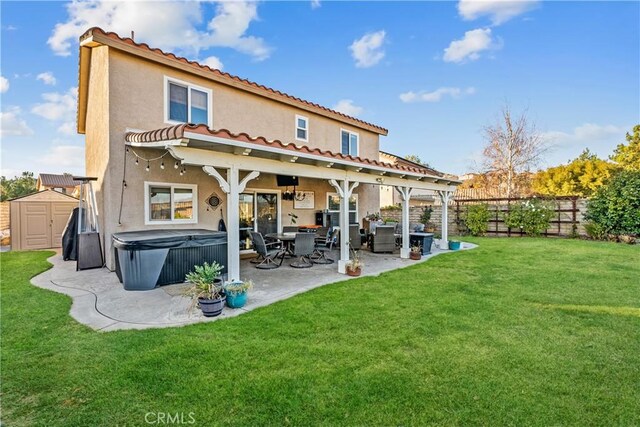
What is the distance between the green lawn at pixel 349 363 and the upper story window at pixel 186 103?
5.11 m

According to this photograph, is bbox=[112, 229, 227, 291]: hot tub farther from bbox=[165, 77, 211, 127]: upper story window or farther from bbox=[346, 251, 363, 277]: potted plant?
bbox=[165, 77, 211, 127]: upper story window

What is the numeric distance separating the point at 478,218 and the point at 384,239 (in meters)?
8.50

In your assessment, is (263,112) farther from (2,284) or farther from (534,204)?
(534,204)

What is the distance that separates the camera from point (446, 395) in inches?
111

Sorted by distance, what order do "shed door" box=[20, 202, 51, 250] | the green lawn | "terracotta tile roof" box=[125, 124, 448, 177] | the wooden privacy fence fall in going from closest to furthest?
1. the green lawn
2. "terracotta tile roof" box=[125, 124, 448, 177]
3. "shed door" box=[20, 202, 51, 250]
4. the wooden privacy fence

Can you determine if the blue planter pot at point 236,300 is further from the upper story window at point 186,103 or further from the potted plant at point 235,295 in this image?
the upper story window at point 186,103

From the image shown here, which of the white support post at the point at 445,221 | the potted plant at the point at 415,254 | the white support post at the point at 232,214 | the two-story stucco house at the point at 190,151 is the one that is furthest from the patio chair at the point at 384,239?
the white support post at the point at 232,214

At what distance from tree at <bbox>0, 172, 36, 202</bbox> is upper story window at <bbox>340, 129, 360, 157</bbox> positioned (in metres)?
43.4

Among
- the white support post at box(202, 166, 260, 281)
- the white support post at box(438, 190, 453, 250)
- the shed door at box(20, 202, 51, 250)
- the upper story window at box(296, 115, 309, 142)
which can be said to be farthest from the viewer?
the shed door at box(20, 202, 51, 250)

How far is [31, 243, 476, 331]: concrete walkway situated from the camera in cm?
473

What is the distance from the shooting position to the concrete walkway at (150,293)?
15.5 feet

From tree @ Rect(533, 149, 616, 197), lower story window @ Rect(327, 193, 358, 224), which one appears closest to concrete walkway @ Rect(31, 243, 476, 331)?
lower story window @ Rect(327, 193, 358, 224)

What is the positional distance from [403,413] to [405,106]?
17676mm

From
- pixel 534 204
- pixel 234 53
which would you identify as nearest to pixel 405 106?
pixel 534 204
